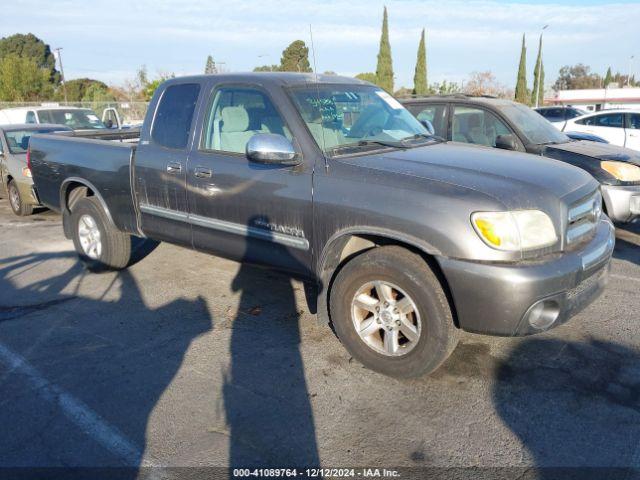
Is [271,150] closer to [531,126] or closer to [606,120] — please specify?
[531,126]

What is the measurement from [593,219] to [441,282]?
52.6 inches

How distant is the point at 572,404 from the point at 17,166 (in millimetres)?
8694

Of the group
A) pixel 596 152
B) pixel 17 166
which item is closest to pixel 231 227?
pixel 596 152

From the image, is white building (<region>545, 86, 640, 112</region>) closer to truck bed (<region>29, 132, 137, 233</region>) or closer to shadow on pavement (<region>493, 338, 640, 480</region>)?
truck bed (<region>29, 132, 137, 233</region>)

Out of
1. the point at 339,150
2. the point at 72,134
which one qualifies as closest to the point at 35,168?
the point at 72,134

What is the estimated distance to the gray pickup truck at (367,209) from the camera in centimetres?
301

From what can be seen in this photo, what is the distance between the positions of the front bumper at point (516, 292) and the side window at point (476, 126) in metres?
3.69

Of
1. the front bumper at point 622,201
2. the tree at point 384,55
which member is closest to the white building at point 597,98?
the tree at point 384,55

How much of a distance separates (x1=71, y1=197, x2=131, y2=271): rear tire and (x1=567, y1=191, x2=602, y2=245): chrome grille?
4151mm

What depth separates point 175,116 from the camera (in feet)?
15.1

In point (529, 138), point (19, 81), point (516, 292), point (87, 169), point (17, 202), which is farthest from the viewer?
point (19, 81)

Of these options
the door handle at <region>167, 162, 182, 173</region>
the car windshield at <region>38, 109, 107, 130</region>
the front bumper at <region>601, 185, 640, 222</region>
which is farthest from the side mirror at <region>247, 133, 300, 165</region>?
the car windshield at <region>38, 109, 107, 130</region>

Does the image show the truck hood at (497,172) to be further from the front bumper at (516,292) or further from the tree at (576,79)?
the tree at (576,79)

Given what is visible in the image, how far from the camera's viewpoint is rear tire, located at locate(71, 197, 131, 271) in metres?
5.39
